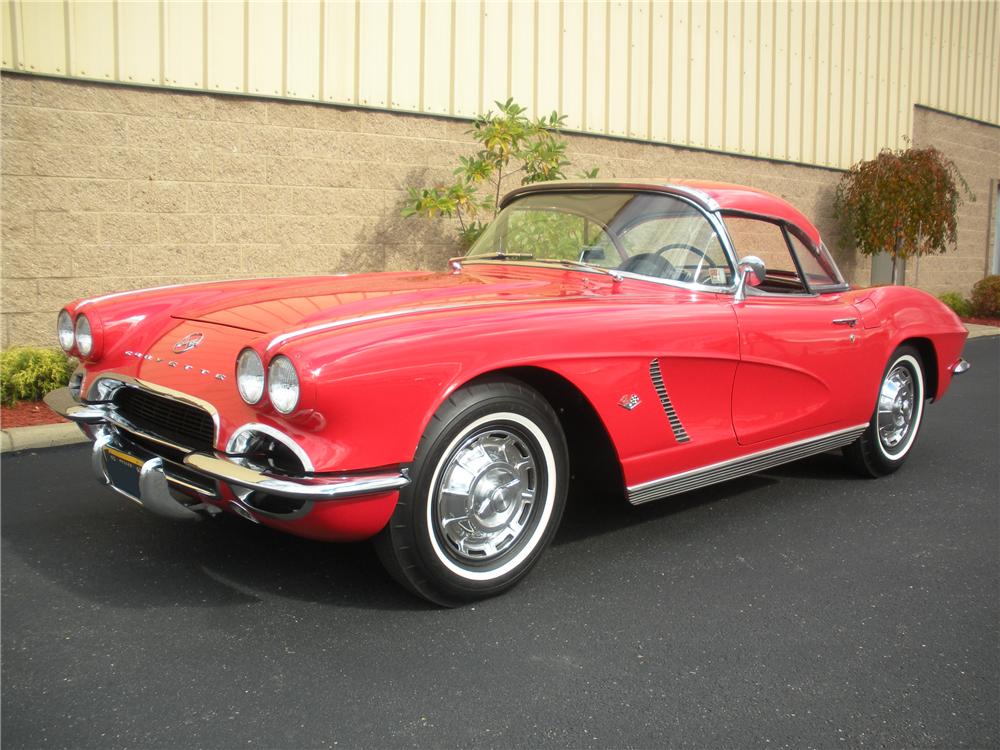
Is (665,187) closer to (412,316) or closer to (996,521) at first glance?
(412,316)

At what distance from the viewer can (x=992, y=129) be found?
15.4 m

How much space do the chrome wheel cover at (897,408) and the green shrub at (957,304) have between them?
9545mm

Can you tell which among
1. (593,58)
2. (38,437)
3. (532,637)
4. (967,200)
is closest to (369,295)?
(532,637)

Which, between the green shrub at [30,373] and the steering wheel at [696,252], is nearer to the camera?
the steering wheel at [696,252]

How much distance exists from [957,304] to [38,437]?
41.8 feet

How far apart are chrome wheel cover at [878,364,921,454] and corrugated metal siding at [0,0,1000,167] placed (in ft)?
15.6

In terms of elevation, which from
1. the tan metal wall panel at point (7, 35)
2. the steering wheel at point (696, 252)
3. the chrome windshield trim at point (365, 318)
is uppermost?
the tan metal wall panel at point (7, 35)

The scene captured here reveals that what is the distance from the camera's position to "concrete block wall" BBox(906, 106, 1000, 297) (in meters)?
14.0

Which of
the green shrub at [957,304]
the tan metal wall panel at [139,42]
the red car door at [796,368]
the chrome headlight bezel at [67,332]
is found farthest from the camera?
the green shrub at [957,304]

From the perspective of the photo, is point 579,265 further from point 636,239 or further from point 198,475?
point 198,475

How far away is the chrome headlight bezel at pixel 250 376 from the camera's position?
2.64m

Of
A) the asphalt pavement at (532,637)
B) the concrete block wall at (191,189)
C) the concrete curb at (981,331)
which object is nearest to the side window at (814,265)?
the asphalt pavement at (532,637)

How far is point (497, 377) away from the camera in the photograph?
2980 mm

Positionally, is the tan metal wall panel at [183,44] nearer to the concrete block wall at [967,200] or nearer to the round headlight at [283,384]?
the round headlight at [283,384]
